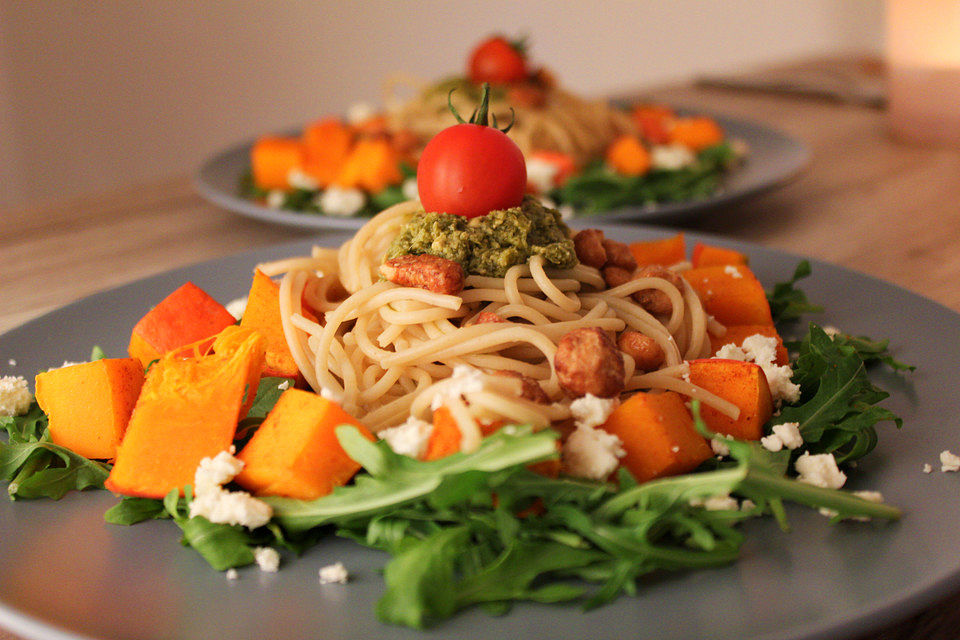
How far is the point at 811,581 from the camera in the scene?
5.61 feet

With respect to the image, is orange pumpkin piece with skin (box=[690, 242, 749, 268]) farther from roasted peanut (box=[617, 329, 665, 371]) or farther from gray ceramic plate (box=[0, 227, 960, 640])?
gray ceramic plate (box=[0, 227, 960, 640])

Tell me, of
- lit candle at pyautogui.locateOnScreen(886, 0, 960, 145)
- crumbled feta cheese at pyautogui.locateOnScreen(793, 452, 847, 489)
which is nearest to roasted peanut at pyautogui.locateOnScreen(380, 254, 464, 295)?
crumbled feta cheese at pyautogui.locateOnScreen(793, 452, 847, 489)

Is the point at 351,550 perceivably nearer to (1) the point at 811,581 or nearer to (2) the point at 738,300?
(1) the point at 811,581

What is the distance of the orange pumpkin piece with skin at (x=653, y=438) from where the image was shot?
2.09 metres

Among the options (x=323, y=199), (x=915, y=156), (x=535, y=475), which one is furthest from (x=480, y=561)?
(x=915, y=156)

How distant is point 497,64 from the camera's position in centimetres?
570

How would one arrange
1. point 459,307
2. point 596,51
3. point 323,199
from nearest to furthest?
point 459,307 < point 323,199 < point 596,51

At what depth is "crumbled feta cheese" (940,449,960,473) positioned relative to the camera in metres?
2.07

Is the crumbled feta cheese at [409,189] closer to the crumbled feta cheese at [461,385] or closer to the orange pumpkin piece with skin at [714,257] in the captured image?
A: the orange pumpkin piece with skin at [714,257]

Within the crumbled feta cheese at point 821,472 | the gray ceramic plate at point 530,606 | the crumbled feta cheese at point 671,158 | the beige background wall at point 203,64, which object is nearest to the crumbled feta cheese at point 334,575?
the gray ceramic plate at point 530,606

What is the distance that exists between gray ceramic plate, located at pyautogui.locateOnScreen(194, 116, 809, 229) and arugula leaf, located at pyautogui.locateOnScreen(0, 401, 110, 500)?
187 centimetres

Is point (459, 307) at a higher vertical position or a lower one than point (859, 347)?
higher

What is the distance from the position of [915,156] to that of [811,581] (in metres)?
4.58

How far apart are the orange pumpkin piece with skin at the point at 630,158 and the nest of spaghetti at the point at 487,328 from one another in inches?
80.7
